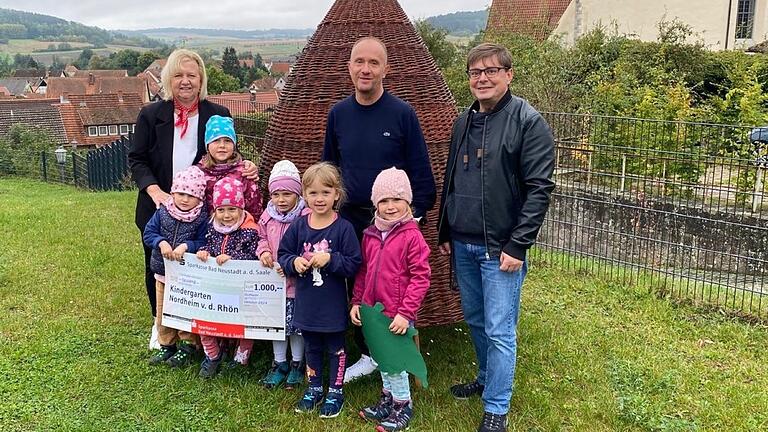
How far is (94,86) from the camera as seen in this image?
7781 centimetres

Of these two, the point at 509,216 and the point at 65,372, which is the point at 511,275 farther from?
the point at 65,372

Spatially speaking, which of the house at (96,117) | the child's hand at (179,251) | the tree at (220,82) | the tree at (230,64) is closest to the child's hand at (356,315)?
the child's hand at (179,251)

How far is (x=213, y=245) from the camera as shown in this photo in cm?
438

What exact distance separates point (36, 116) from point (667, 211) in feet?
150

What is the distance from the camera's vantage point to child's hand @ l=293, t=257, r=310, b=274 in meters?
3.84

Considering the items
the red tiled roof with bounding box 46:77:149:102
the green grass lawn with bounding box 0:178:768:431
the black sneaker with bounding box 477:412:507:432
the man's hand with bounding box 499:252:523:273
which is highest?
the red tiled roof with bounding box 46:77:149:102

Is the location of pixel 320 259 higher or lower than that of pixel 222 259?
higher

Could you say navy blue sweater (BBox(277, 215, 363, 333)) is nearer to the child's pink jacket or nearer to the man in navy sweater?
the child's pink jacket

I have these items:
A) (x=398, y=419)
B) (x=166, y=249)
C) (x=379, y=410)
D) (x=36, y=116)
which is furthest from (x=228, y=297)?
(x=36, y=116)

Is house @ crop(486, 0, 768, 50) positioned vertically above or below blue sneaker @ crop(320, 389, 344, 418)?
above

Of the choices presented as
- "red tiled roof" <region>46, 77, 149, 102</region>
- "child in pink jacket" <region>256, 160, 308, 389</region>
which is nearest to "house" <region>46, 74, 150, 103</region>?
"red tiled roof" <region>46, 77, 149, 102</region>

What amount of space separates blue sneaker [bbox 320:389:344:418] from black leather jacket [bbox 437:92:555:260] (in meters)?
1.38

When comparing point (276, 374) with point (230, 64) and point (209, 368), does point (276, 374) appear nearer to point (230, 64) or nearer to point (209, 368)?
point (209, 368)

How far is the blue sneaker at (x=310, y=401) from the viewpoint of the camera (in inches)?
165
